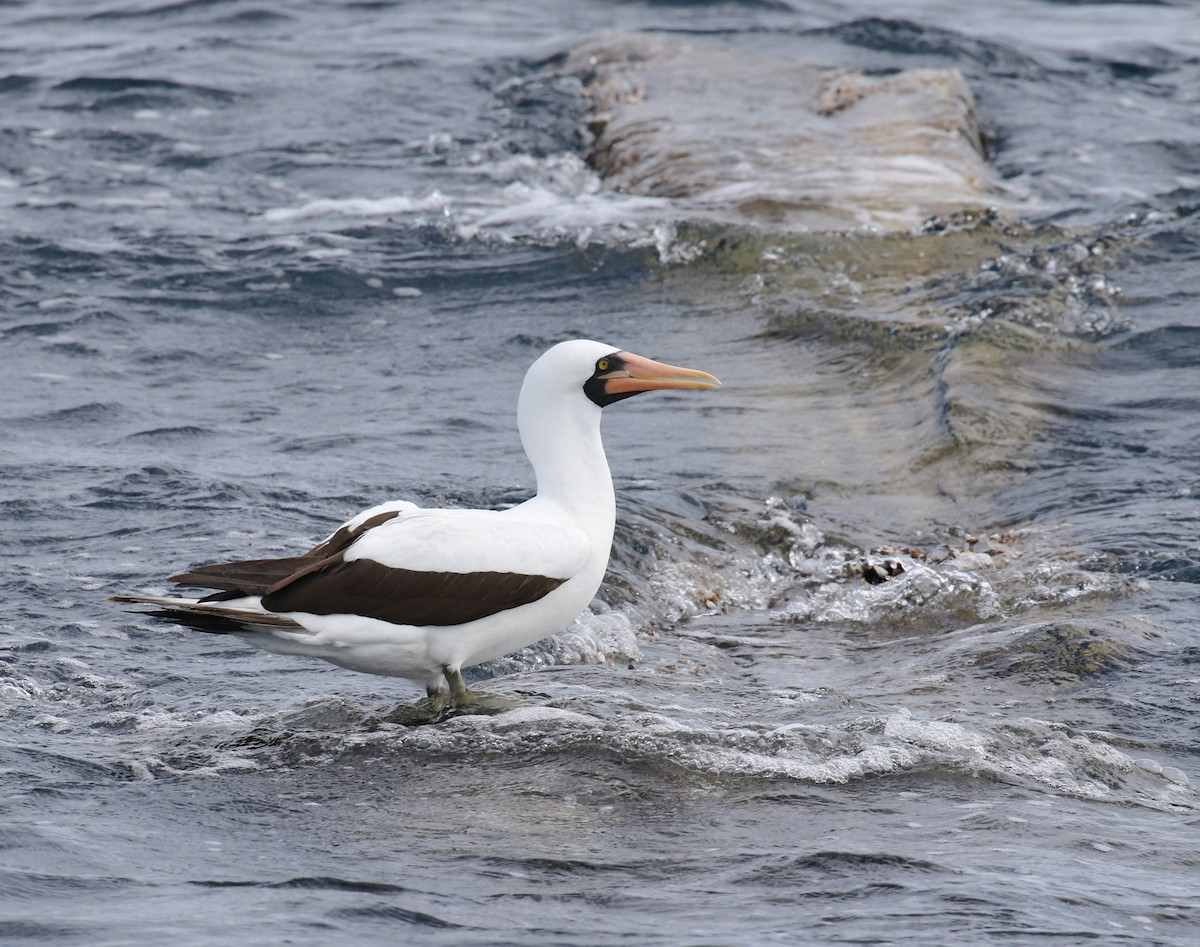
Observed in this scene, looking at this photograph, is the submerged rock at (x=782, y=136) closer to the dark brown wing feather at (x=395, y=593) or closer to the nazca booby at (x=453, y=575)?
the nazca booby at (x=453, y=575)

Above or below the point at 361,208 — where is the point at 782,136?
above

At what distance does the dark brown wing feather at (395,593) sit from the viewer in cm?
546

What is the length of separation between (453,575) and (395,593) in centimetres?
21

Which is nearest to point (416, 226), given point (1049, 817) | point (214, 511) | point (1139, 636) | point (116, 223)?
point (116, 223)

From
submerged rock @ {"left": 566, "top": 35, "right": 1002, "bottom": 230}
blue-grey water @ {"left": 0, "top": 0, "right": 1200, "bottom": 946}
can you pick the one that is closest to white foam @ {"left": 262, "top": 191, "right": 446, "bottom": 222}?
blue-grey water @ {"left": 0, "top": 0, "right": 1200, "bottom": 946}

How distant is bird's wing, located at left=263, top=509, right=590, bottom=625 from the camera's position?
550 cm

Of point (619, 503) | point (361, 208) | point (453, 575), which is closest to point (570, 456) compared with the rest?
point (453, 575)

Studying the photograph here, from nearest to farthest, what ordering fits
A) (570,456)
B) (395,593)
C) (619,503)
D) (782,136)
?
(395,593) → (570,456) → (619,503) → (782,136)

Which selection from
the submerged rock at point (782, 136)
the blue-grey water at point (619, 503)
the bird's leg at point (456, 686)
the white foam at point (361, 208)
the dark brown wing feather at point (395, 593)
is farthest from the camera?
the white foam at point (361, 208)

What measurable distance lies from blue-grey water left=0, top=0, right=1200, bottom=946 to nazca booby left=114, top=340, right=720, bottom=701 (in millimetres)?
323

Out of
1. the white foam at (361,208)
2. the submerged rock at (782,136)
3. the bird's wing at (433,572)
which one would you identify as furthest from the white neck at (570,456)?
the white foam at (361,208)

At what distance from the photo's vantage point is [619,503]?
8281 mm

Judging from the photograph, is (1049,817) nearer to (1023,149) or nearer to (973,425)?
(973,425)

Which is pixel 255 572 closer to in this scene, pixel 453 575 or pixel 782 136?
pixel 453 575
